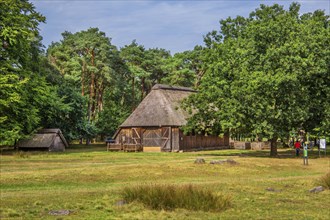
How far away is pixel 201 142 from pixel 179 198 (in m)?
43.1

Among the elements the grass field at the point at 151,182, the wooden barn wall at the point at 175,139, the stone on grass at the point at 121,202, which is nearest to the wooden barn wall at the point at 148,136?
the wooden barn wall at the point at 175,139

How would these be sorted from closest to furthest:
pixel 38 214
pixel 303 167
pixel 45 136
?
pixel 38 214 → pixel 303 167 → pixel 45 136

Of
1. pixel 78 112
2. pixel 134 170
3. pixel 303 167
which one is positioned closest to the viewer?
pixel 134 170

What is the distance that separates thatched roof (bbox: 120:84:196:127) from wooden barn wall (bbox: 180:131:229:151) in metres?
2.26

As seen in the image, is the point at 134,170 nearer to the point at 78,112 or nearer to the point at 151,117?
the point at 151,117

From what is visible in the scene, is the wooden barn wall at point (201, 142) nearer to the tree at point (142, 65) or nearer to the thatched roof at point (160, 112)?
the thatched roof at point (160, 112)

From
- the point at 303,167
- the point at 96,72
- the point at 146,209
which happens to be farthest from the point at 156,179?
the point at 96,72

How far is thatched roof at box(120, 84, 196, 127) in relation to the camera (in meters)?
52.6

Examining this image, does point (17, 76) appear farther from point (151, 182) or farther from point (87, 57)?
point (87, 57)

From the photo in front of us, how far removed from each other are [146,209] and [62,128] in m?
47.0

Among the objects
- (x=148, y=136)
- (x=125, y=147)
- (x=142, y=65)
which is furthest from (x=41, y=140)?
(x=142, y=65)

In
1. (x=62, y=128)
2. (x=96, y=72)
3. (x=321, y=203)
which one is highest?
(x=96, y=72)

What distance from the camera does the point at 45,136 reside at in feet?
164

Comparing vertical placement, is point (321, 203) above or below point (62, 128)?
below
